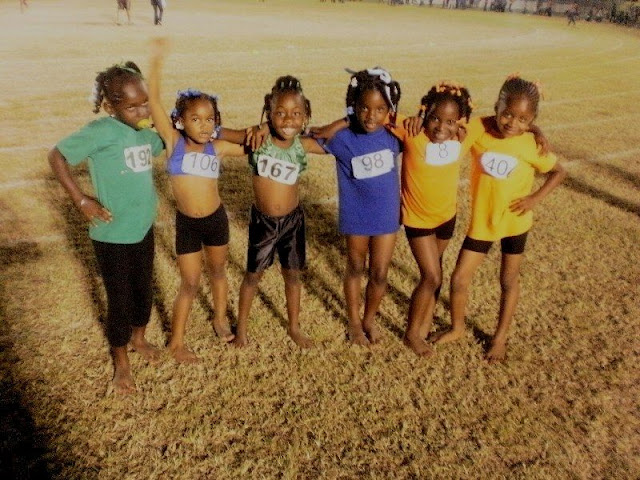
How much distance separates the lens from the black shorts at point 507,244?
3.44 meters

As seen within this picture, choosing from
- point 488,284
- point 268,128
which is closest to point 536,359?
point 488,284

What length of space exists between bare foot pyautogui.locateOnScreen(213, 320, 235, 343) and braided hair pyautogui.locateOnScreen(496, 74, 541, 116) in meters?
2.46

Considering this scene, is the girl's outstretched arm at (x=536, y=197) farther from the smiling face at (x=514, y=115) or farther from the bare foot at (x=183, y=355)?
the bare foot at (x=183, y=355)

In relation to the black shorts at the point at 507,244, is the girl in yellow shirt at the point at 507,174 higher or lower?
higher

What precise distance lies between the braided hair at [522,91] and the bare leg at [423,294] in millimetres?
1005

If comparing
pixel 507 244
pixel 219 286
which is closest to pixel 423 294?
pixel 507 244

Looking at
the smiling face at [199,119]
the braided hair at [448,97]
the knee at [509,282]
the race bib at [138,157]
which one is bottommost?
the knee at [509,282]

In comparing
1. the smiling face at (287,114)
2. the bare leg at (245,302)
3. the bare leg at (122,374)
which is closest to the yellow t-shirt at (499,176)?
the smiling face at (287,114)

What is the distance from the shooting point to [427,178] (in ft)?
10.8

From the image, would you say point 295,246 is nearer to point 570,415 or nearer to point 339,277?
point 339,277

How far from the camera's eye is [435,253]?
3539 mm

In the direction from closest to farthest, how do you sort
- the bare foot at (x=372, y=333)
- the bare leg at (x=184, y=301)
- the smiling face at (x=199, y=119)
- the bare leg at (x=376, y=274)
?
the smiling face at (x=199, y=119)
the bare leg at (x=184, y=301)
the bare leg at (x=376, y=274)
the bare foot at (x=372, y=333)

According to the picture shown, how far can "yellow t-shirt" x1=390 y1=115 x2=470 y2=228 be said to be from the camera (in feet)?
10.6

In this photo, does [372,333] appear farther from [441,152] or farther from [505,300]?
[441,152]
